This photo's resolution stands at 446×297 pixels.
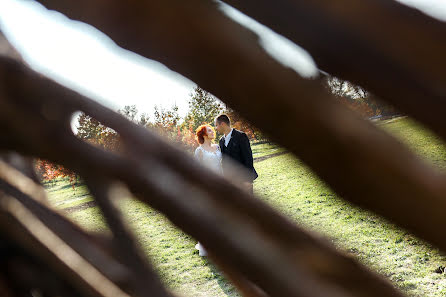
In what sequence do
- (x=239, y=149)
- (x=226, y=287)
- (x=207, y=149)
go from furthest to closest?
(x=207, y=149) → (x=226, y=287) → (x=239, y=149)

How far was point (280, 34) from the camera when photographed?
0.82 feet

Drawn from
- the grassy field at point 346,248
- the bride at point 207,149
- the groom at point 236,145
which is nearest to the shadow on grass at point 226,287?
the grassy field at point 346,248

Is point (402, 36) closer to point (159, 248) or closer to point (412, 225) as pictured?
point (412, 225)

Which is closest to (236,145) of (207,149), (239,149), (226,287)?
(239,149)

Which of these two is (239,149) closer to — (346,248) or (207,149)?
(207,149)

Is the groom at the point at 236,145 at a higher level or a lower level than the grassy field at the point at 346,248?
higher

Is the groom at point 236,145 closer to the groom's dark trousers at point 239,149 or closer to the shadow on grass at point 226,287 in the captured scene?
the groom's dark trousers at point 239,149

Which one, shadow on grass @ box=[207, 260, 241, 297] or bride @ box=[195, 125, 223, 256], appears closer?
shadow on grass @ box=[207, 260, 241, 297]

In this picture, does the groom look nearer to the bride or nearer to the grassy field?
the bride

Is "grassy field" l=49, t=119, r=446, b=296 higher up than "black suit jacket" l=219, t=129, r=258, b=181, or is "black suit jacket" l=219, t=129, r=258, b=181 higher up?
"black suit jacket" l=219, t=129, r=258, b=181

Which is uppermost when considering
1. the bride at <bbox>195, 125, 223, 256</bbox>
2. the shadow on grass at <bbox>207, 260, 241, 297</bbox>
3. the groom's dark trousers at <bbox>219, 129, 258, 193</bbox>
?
the groom's dark trousers at <bbox>219, 129, 258, 193</bbox>

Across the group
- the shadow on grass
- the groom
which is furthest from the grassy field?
the groom

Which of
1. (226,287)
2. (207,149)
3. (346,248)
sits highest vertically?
(346,248)

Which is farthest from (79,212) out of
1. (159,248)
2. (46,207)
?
(46,207)
